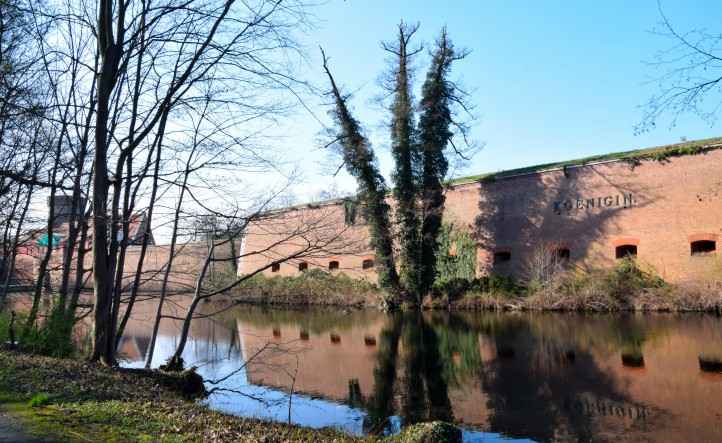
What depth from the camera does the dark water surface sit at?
266 inches

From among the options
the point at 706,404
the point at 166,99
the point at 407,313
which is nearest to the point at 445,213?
the point at 407,313

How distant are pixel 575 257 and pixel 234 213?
15069 millimetres

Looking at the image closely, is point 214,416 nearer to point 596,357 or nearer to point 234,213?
point 234,213

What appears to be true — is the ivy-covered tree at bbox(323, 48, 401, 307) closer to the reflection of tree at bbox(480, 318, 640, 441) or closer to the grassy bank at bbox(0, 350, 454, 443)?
the reflection of tree at bbox(480, 318, 640, 441)

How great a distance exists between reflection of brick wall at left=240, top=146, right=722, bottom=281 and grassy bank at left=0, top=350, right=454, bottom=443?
389 inches

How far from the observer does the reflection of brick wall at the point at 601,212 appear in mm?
17047

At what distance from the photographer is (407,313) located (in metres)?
20.0

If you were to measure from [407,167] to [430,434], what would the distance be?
1773 cm

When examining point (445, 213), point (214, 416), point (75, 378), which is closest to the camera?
point (214, 416)

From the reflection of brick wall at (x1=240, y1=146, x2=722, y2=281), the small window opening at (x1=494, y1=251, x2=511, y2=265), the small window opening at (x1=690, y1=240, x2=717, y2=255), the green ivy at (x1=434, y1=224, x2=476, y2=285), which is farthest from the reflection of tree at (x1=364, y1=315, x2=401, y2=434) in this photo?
the small window opening at (x1=690, y1=240, x2=717, y2=255)

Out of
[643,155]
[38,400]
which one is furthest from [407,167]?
[38,400]

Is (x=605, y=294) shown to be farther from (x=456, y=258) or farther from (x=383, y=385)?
(x=383, y=385)

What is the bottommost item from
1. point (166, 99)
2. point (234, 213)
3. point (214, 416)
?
point (214, 416)

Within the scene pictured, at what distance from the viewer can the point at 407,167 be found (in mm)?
21906
